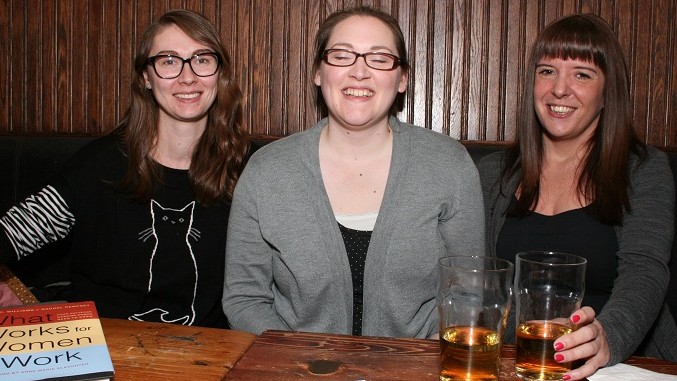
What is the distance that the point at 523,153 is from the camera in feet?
6.48

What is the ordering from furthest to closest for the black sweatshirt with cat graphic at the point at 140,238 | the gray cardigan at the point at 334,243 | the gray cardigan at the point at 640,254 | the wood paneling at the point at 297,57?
the wood paneling at the point at 297,57 < the black sweatshirt with cat graphic at the point at 140,238 < the gray cardigan at the point at 334,243 < the gray cardigan at the point at 640,254

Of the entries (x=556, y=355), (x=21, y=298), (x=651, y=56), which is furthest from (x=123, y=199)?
(x=651, y=56)

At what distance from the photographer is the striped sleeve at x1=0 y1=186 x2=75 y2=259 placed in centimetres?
187

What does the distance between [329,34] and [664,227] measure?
1.02m

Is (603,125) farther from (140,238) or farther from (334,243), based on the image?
(140,238)

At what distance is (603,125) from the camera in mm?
1861

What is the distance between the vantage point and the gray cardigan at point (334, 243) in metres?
1.68

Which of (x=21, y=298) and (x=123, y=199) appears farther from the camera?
(x=123, y=199)

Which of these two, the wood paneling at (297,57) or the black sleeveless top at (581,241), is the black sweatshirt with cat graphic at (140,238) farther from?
Answer: the black sleeveless top at (581,241)

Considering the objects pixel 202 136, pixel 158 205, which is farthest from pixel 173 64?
pixel 158 205

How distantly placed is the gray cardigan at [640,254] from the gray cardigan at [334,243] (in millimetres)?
247

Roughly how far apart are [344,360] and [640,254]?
2.99 feet

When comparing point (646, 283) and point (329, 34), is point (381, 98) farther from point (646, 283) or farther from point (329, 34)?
point (646, 283)

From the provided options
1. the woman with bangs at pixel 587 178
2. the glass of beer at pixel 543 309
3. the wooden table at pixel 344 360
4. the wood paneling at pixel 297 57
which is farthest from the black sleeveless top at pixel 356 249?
the wood paneling at pixel 297 57
